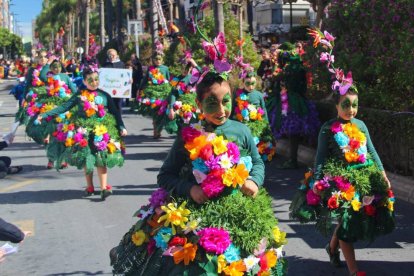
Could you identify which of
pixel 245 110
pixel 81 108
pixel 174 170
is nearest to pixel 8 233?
pixel 174 170

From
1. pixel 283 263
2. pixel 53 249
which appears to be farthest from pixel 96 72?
pixel 283 263

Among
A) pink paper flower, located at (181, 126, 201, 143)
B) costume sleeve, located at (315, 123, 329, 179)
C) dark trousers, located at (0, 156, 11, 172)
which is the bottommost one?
dark trousers, located at (0, 156, 11, 172)

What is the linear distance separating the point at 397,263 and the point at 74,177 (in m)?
6.36

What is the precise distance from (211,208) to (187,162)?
41 cm

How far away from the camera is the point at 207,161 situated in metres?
4.20

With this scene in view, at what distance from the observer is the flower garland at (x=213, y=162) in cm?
412

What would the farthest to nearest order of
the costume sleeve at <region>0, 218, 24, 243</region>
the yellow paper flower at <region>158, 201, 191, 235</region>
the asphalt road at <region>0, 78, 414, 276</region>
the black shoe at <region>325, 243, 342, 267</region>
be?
the asphalt road at <region>0, 78, 414, 276</region> → the black shoe at <region>325, 243, 342, 267</region> → the costume sleeve at <region>0, 218, 24, 243</region> → the yellow paper flower at <region>158, 201, 191, 235</region>

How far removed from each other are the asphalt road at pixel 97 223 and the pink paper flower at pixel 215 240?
91.2 inches

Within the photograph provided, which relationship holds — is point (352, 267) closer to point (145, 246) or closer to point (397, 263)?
point (397, 263)

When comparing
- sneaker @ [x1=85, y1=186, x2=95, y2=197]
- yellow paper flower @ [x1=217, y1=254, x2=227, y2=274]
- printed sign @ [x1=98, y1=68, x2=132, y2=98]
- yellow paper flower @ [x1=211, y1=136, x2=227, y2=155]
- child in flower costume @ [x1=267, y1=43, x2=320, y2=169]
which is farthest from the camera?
printed sign @ [x1=98, y1=68, x2=132, y2=98]

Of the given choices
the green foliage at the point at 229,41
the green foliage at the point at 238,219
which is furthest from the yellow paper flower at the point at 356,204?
the green foliage at the point at 229,41

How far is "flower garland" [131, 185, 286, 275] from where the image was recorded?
3994mm

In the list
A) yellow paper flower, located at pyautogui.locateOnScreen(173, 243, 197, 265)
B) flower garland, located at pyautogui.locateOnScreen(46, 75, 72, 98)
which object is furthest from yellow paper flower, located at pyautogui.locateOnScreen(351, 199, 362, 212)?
flower garland, located at pyautogui.locateOnScreen(46, 75, 72, 98)

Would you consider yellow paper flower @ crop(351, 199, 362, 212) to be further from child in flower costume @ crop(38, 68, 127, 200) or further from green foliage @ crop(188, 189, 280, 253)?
child in flower costume @ crop(38, 68, 127, 200)
